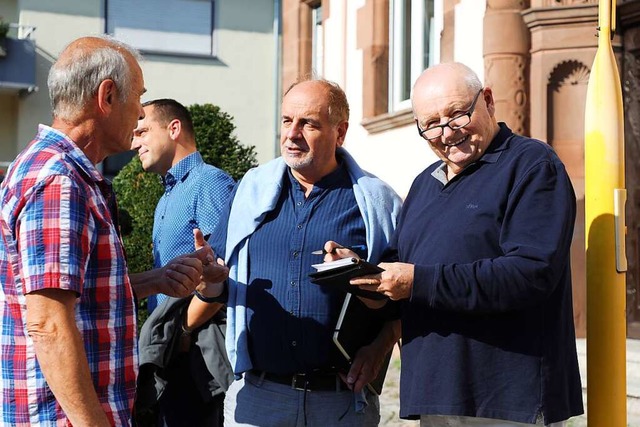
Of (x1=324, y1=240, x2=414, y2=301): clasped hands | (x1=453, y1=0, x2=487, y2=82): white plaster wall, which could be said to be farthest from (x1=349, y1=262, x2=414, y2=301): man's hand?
(x1=453, y1=0, x2=487, y2=82): white plaster wall

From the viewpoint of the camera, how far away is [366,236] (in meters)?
3.80

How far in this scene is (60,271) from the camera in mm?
2562

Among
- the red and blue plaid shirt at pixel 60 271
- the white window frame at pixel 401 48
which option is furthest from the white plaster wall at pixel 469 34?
the red and blue plaid shirt at pixel 60 271

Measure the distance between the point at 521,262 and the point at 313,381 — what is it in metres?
1.09

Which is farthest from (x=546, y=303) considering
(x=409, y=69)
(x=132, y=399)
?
(x=409, y=69)

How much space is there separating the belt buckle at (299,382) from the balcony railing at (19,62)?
724 inches

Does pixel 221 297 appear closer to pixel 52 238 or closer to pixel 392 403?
pixel 52 238

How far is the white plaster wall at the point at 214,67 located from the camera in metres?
21.5

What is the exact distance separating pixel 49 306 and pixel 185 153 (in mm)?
2917

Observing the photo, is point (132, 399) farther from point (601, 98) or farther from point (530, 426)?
point (601, 98)

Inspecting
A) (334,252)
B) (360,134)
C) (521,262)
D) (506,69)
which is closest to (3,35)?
(360,134)

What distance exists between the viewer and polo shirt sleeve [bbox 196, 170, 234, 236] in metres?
4.89

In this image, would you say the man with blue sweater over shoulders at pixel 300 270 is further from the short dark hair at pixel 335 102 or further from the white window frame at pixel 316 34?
the white window frame at pixel 316 34

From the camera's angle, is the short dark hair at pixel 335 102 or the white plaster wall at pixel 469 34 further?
the white plaster wall at pixel 469 34
